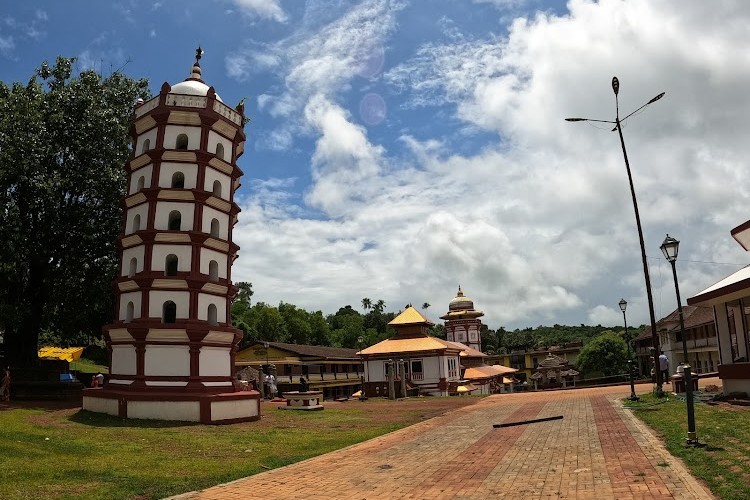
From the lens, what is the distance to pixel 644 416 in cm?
1622

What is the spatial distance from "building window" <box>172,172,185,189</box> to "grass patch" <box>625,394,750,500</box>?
19522 mm

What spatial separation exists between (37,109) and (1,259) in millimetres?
8290

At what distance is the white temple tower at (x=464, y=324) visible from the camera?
76250 millimetres

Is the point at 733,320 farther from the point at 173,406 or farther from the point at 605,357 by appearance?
the point at 605,357

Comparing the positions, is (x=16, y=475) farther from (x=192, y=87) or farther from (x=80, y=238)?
(x=80, y=238)

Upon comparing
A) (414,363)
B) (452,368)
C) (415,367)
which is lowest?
(452,368)

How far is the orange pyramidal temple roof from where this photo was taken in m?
48.7

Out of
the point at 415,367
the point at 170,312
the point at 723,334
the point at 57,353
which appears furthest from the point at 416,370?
the point at 723,334

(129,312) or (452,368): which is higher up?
(129,312)

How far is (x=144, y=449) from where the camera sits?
14.1 meters

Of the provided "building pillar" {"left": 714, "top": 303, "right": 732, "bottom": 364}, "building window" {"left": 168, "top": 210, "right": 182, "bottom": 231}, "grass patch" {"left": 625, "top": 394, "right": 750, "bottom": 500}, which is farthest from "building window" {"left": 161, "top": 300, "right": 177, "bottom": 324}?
"building pillar" {"left": 714, "top": 303, "right": 732, "bottom": 364}

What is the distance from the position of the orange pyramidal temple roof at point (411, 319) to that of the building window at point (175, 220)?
27.7 meters

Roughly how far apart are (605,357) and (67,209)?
7128cm

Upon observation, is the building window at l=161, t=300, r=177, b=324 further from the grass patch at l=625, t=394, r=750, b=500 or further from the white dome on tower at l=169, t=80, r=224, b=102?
the grass patch at l=625, t=394, r=750, b=500
